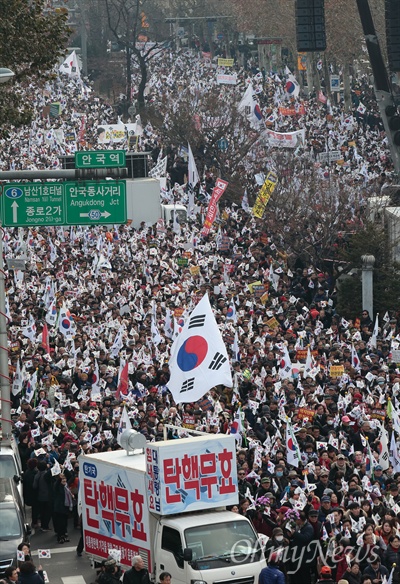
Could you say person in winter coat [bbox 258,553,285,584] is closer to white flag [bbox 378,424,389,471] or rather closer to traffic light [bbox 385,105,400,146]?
white flag [bbox 378,424,389,471]

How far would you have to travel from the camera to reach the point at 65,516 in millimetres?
22125

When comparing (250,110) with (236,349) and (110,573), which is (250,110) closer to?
(236,349)

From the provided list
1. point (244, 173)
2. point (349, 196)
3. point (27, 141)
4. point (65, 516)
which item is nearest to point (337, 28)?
point (27, 141)

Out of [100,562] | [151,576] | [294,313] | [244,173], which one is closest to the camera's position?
[151,576]

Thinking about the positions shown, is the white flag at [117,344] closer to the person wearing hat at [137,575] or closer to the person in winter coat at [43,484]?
the person in winter coat at [43,484]

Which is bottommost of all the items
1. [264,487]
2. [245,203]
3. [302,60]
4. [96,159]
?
[264,487]

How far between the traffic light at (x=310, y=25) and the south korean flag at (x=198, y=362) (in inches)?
346

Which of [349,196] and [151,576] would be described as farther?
[349,196]

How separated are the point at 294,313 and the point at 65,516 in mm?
11407

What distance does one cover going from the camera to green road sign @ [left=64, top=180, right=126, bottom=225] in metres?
23.6

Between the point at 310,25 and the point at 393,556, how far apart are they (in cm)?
1441

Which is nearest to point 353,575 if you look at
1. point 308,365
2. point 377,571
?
point 377,571

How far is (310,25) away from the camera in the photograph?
29812 mm

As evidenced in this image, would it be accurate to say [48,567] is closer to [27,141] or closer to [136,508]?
[136,508]
